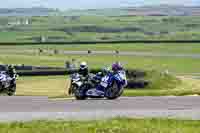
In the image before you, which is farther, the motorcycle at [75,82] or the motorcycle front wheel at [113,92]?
the motorcycle at [75,82]

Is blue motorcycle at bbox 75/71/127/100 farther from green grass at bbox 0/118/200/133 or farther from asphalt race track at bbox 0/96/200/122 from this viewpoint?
green grass at bbox 0/118/200/133

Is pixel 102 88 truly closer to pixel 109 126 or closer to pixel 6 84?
pixel 6 84

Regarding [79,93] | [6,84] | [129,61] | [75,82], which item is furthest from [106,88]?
[129,61]

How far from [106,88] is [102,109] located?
615cm

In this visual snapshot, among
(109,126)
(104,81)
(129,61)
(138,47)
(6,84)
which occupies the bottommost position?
(129,61)

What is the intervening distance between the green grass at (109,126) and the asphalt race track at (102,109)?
1.09 metres

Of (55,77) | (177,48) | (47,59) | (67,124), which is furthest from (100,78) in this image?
(177,48)

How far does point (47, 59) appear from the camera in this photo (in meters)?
83.9

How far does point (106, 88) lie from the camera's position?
79.0 ft

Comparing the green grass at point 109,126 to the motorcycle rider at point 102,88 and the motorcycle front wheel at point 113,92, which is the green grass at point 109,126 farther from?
the motorcycle rider at point 102,88

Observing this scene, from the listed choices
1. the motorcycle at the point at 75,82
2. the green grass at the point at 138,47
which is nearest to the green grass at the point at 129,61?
the green grass at the point at 138,47

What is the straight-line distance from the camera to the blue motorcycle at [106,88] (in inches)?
941

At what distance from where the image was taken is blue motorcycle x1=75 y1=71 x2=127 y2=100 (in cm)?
2391

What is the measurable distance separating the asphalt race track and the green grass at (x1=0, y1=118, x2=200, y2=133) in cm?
109
